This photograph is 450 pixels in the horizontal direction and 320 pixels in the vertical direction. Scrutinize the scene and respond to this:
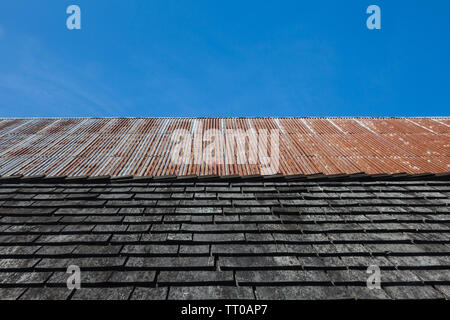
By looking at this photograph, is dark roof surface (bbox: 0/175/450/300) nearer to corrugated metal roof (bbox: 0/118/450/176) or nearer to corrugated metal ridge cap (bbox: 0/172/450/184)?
corrugated metal ridge cap (bbox: 0/172/450/184)

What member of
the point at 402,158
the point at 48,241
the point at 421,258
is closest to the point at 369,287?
the point at 421,258

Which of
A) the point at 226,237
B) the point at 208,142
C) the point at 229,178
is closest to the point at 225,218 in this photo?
the point at 226,237

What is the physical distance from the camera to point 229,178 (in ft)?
16.6

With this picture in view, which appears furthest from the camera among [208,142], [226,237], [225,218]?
[208,142]

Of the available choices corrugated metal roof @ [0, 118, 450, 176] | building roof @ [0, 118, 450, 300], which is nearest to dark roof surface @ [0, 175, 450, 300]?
building roof @ [0, 118, 450, 300]

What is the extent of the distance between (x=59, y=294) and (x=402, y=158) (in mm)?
7075

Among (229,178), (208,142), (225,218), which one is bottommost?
(225,218)

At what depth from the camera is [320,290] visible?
267 cm

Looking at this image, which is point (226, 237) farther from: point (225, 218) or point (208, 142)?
point (208, 142)

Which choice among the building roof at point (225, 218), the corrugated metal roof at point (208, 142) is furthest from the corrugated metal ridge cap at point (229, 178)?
the corrugated metal roof at point (208, 142)

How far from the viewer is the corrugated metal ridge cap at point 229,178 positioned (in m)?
4.95

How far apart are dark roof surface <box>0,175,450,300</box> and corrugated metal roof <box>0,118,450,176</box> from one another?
23.0 inches

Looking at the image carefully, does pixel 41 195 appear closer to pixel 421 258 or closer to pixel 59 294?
pixel 59 294

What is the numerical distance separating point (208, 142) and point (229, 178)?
8.19 feet
